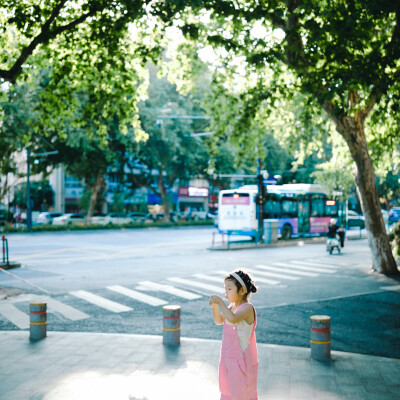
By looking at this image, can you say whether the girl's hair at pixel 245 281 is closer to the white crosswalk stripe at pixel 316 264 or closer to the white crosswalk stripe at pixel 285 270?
the white crosswalk stripe at pixel 285 270

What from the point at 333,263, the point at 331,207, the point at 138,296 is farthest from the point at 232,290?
the point at 331,207

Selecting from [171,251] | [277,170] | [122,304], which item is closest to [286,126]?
[171,251]

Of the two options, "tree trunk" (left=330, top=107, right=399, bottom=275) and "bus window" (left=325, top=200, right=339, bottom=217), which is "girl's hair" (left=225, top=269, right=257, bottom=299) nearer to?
"tree trunk" (left=330, top=107, right=399, bottom=275)

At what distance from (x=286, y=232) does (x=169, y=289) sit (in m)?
19.1

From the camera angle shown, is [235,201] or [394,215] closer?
[235,201]

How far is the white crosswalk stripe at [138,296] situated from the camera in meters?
11.3

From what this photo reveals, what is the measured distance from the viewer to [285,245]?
27.3 meters

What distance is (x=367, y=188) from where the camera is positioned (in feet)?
49.5

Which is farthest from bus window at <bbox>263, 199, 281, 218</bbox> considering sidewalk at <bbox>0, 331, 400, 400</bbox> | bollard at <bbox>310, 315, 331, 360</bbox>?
bollard at <bbox>310, 315, 331, 360</bbox>

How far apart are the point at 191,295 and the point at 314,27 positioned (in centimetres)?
663

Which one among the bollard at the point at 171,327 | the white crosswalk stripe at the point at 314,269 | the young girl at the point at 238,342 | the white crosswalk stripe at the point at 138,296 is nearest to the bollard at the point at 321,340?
the bollard at the point at 171,327

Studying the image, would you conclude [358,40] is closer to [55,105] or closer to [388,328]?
[388,328]

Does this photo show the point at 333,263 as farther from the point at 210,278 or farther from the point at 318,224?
the point at 318,224

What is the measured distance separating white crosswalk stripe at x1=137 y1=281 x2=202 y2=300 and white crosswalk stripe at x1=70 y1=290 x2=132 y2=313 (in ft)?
5.19
